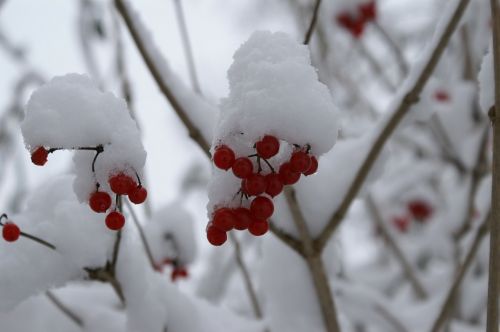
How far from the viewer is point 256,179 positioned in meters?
0.87

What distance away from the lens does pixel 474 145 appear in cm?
274

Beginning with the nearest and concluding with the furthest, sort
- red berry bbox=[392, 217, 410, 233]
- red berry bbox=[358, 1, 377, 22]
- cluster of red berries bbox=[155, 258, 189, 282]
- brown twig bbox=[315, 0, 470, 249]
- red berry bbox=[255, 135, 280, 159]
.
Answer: red berry bbox=[255, 135, 280, 159]
brown twig bbox=[315, 0, 470, 249]
cluster of red berries bbox=[155, 258, 189, 282]
red berry bbox=[358, 1, 377, 22]
red berry bbox=[392, 217, 410, 233]

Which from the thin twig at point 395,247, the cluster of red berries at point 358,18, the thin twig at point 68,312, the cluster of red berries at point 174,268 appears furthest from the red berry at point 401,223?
the thin twig at point 68,312

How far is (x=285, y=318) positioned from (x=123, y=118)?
716mm

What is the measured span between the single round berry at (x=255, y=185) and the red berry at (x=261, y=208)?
0.10 feet

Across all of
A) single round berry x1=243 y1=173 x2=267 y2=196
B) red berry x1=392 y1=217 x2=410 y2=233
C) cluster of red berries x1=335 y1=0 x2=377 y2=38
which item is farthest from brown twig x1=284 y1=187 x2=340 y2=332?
red berry x1=392 y1=217 x2=410 y2=233

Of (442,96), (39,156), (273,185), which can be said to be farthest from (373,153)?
(442,96)

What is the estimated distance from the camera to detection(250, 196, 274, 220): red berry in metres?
0.89

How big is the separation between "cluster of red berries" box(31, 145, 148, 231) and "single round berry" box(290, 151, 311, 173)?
251 mm

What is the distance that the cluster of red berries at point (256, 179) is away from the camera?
0.83 metres

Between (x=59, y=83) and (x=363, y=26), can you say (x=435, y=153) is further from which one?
(x=59, y=83)

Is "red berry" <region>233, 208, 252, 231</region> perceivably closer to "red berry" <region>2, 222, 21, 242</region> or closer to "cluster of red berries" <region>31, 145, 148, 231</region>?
"cluster of red berries" <region>31, 145, 148, 231</region>

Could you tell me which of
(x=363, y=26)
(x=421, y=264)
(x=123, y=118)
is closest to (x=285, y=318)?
(x=123, y=118)

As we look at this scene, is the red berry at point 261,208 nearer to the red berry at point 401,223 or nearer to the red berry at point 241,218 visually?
the red berry at point 241,218
